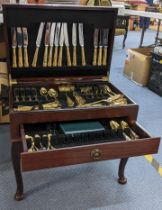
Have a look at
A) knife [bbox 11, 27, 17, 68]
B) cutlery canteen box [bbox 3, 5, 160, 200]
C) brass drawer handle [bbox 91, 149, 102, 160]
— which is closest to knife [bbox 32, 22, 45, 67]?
cutlery canteen box [bbox 3, 5, 160, 200]

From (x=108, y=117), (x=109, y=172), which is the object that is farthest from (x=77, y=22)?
(x=109, y=172)

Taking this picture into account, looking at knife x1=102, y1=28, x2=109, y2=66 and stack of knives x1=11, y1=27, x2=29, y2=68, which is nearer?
stack of knives x1=11, y1=27, x2=29, y2=68

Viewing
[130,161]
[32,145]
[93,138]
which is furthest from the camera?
[130,161]

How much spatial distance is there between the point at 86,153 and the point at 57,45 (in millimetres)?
695

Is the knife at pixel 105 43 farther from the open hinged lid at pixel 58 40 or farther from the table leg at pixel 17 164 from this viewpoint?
the table leg at pixel 17 164

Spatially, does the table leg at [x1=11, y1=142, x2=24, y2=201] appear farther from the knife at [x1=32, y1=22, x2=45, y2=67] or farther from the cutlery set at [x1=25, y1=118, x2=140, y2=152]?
the knife at [x1=32, y1=22, x2=45, y2=67]

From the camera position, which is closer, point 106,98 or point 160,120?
point 106,98

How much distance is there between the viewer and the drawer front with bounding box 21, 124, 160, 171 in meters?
0.97

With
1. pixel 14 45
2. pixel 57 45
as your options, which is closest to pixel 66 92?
pixel 57 45

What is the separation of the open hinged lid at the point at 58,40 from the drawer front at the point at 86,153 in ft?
1.87

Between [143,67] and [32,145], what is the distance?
2186mm

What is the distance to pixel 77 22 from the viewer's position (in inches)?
A: 55.7

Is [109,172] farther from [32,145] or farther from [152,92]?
[152,92]

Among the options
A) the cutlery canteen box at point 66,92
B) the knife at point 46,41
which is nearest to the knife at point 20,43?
the cutlery canteen box at point 66,92
